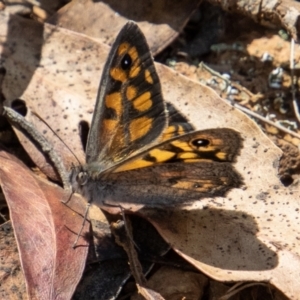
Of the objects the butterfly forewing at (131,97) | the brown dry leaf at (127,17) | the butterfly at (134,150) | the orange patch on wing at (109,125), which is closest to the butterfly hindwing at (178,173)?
the butterfly at (134,150)

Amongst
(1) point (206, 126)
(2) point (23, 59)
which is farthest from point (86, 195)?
(2) point (23, 59)

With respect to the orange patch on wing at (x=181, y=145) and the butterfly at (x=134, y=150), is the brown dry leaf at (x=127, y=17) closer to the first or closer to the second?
the butterfly at (x=134, y=150)

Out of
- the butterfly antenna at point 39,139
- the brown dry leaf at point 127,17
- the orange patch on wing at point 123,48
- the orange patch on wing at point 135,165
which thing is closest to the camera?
the orange patch on wing at point 135,165

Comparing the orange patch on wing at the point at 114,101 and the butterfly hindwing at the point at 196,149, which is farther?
Result: the orange patch on wing at the point at 114,101

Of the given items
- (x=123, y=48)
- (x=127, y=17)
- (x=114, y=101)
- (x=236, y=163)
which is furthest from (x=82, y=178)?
(x=127, y=17)

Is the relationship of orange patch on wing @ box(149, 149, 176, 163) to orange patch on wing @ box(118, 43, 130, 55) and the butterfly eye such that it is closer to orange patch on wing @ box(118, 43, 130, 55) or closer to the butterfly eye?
the butterfly eye

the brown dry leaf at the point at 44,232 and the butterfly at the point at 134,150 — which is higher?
the butterfly at the point at 134,150

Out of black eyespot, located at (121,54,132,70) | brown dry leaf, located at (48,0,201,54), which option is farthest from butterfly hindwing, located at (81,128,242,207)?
brown dry leaf, located at (48,0,201,54)

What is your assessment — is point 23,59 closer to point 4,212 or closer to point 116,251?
point 4,212
